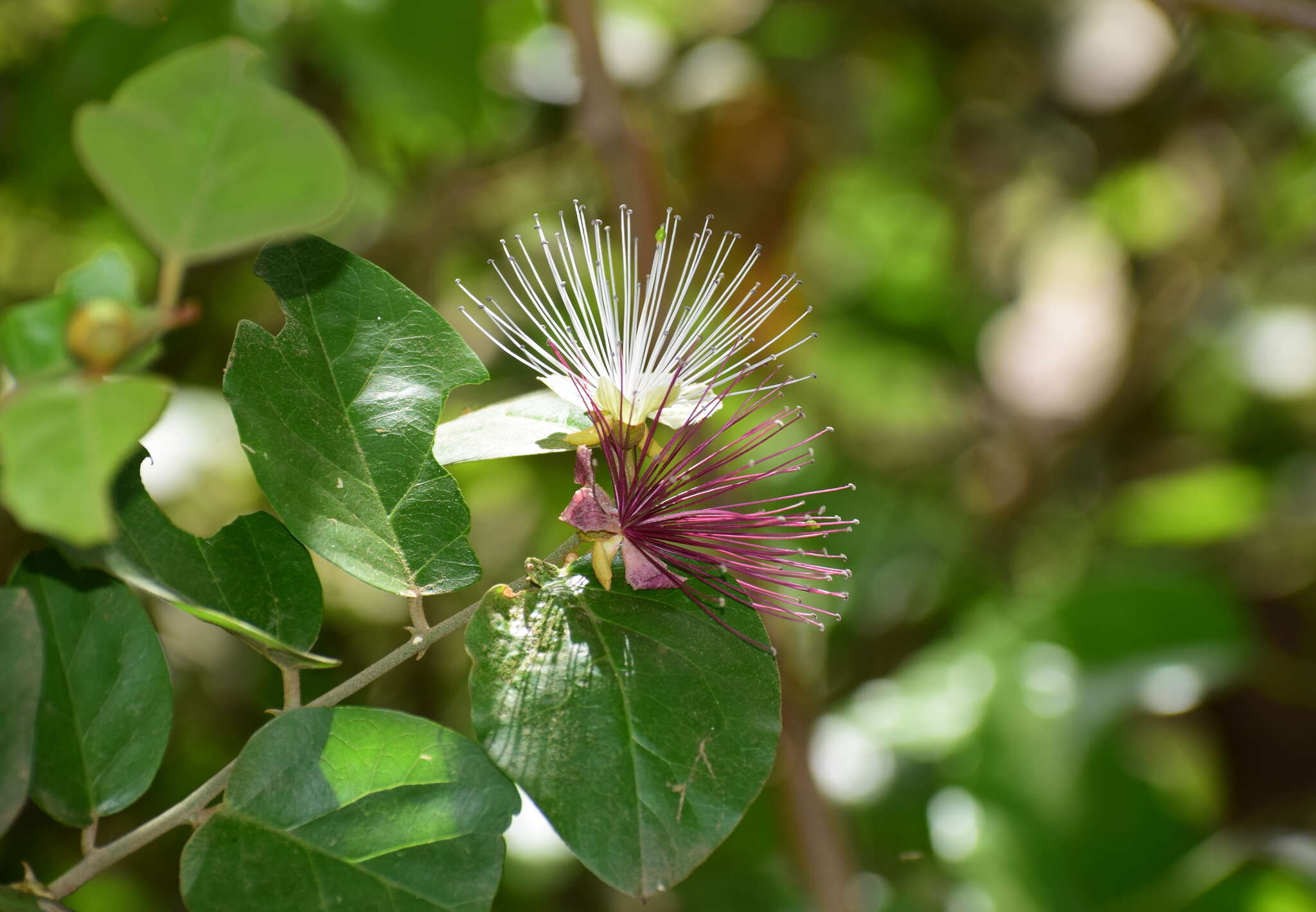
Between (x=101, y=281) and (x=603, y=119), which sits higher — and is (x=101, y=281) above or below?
below

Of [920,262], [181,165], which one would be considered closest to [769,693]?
[181,165]

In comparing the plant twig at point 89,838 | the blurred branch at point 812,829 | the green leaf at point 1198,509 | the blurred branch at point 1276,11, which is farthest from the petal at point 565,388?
the green leaf at point 1198,509

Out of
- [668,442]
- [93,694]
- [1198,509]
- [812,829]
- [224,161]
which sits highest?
[224,161]

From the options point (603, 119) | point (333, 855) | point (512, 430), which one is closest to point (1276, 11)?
point (603, 119)

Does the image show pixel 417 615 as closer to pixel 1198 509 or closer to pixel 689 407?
pixel 689 407

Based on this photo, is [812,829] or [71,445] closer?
[71,445]

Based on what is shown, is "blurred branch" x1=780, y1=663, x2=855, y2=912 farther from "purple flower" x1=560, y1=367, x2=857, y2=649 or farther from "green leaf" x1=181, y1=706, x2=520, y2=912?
"green leaf" x1=181, y1=706, x2=520, y2=912
